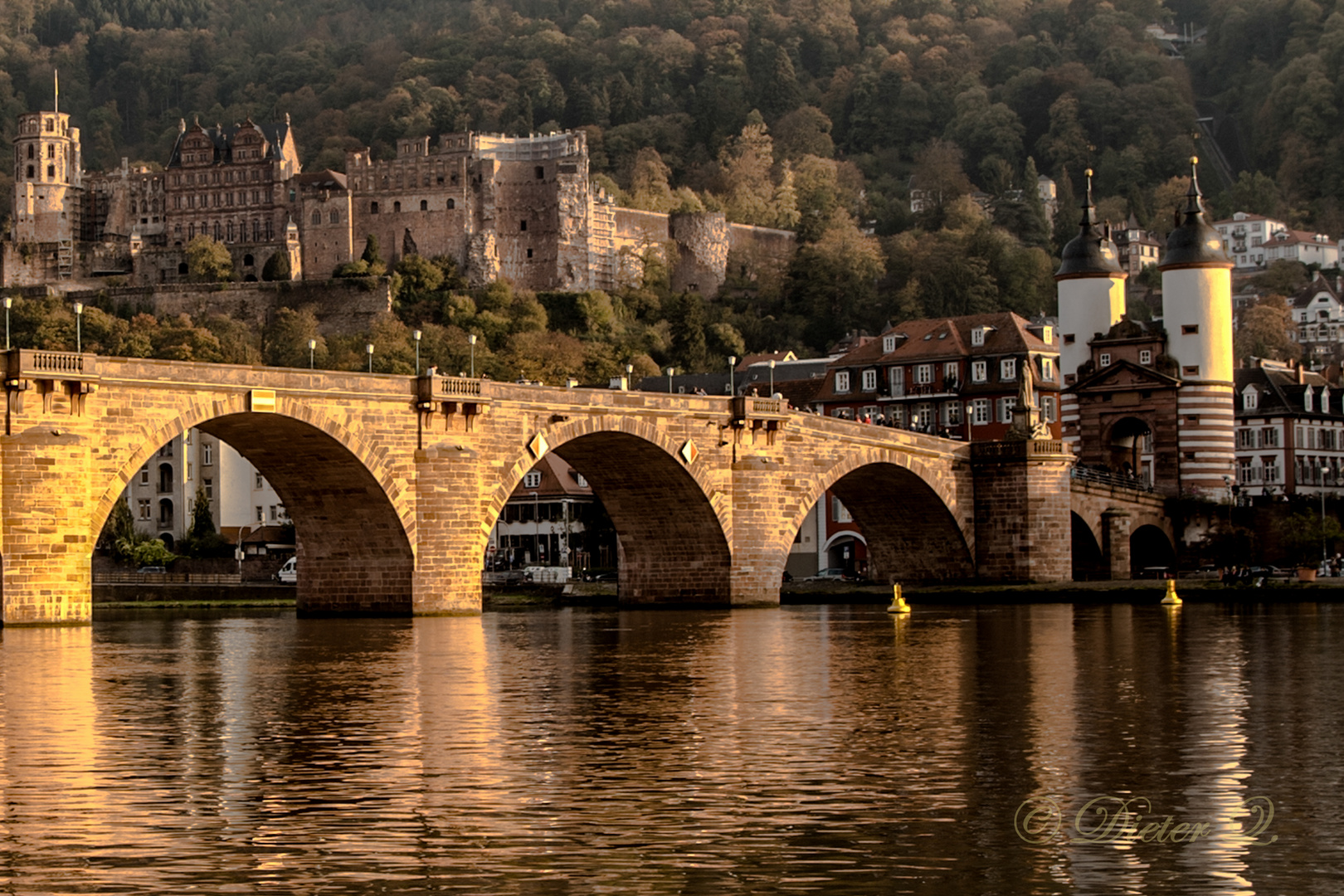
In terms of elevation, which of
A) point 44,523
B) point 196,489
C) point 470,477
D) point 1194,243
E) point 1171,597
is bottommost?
point 1171,597

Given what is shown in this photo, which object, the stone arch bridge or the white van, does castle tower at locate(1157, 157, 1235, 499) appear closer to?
the stone arch bridge

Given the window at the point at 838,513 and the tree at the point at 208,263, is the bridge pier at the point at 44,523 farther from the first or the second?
the tree at the point at 208,263

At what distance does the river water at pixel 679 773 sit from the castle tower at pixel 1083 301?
166ft

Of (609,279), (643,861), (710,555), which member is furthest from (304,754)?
(609,279)

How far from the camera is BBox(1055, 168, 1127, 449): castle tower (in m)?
94.3

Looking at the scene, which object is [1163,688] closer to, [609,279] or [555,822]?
[555,822]

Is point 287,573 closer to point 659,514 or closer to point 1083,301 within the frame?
point 659,514

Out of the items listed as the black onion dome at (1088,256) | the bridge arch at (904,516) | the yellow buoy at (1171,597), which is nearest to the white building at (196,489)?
the bridge arch at (904,516)

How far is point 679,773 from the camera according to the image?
79.4 ft

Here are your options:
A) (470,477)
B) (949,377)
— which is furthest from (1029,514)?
(470,477)

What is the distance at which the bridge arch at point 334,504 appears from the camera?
58.1 meters

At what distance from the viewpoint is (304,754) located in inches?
1026

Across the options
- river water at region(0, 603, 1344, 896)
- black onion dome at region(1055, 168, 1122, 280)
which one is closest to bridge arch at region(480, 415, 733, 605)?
river water at region(0, 603, 1344, 896)

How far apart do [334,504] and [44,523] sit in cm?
1069
